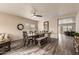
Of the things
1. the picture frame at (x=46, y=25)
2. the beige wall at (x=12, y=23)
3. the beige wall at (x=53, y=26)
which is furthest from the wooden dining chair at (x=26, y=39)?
the picture frame at (x=46, y=25)

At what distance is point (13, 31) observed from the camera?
225cm

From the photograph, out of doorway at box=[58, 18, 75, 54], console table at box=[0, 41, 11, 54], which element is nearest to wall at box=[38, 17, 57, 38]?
doorway at box=[58, 18, 75, 54]

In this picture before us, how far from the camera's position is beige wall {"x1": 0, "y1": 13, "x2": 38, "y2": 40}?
2.13 meters

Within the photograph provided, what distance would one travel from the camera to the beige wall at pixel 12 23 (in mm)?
2129

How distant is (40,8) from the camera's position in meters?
2.19

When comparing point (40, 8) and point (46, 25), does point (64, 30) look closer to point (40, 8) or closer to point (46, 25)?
point (46, 25)

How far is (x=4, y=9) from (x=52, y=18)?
4.08ft

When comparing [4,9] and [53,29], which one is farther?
[53,29]

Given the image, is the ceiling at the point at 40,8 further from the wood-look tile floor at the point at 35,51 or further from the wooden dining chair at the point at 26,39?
the wood-look tile floor at the point at 35,51

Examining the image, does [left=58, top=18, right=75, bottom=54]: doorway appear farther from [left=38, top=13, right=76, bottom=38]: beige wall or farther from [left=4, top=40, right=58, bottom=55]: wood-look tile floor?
[left=4, top=40, right=58, bottom=55]: wood-look tile floor

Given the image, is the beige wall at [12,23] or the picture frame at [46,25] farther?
the picture frame at [46,25]

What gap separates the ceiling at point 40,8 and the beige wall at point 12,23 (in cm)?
11

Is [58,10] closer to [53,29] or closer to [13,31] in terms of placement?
[53,29]
